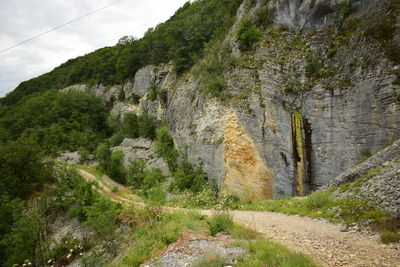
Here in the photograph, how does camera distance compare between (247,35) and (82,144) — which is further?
(82,144)

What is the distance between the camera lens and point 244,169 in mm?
16766

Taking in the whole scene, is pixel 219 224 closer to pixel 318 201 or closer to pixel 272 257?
pixel 272 257

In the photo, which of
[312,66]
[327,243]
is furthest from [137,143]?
[327,243]

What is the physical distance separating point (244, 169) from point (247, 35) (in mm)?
11660

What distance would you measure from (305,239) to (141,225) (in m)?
7.19

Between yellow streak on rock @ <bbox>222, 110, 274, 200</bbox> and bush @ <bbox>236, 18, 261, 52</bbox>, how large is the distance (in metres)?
7.74

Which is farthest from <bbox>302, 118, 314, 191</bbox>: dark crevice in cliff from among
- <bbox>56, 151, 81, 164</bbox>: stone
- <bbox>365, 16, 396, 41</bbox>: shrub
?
<bbox>56, 151, 81, 164</bbox>: stone

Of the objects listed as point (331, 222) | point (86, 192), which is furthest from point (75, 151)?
point (331, 222)

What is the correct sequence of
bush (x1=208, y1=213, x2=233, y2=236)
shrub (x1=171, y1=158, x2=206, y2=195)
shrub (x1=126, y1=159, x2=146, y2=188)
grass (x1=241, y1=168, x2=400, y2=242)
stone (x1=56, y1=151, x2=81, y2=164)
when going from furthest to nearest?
stone (x1=56, y1=151, x2=81, y2=164) < shrub (x1=126, y1=159, x2=146, y2=188) < shrub (x1=171, y1=158, x2=206, y2=195) < bush (x1=208, y1=213, x2=233, y2=236) < grass (x1=241, y1=168, x2=400, y2=242)

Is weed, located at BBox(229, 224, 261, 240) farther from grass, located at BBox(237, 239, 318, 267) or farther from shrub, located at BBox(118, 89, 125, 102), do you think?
shrub, located at BBox(118, 89, 125, 102)

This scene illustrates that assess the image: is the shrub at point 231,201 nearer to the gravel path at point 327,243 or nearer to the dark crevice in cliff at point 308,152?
the gravel path at point 327,243

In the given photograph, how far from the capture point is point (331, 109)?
679 inches

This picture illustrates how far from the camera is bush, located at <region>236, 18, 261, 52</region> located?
69.9 feet

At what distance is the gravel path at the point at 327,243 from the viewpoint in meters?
5.60
